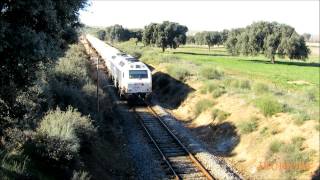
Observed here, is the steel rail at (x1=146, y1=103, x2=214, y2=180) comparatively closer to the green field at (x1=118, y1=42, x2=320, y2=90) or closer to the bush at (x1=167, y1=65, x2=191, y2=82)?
the bush at (x1=167, y1=65, x2=191, y2=82)

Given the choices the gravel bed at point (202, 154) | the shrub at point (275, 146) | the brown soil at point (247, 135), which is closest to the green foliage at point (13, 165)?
the gravel bed at point (202, 154)

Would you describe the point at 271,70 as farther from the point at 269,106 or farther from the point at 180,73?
the point at 269,106

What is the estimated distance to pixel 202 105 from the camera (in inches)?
1157

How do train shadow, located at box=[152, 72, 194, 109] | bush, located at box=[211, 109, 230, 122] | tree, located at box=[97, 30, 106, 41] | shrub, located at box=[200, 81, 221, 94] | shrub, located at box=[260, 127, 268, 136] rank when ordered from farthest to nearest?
tree, located at box=[97, 30, 106, 41] < train shadow, located at box=[152, 72, 194, 109] < shrub, located at box=[200, 81, 221, 94] < bush, located at box=[211, 109, 230, 122] < shrub, located at box=[260, 127, 268, 136]

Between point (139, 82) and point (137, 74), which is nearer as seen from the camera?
point (139, 82)

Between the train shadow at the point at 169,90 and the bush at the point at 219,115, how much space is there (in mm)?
7244

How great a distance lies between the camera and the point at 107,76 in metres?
48.3

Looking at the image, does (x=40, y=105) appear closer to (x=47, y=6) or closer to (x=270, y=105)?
(x=47, y=6)

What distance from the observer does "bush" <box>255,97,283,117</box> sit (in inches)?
922

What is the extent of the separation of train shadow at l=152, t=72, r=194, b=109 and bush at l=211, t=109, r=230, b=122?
7.24 metres

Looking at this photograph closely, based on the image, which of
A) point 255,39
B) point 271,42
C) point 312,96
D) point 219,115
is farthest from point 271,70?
point 219,115

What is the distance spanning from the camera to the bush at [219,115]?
25864 millimetres

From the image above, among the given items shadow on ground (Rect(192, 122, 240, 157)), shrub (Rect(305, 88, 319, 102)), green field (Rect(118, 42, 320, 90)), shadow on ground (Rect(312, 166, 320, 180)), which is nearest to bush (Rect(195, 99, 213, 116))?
shadow on ground (Rect(192, 122, 240, 157))

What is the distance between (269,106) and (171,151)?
6911mm
